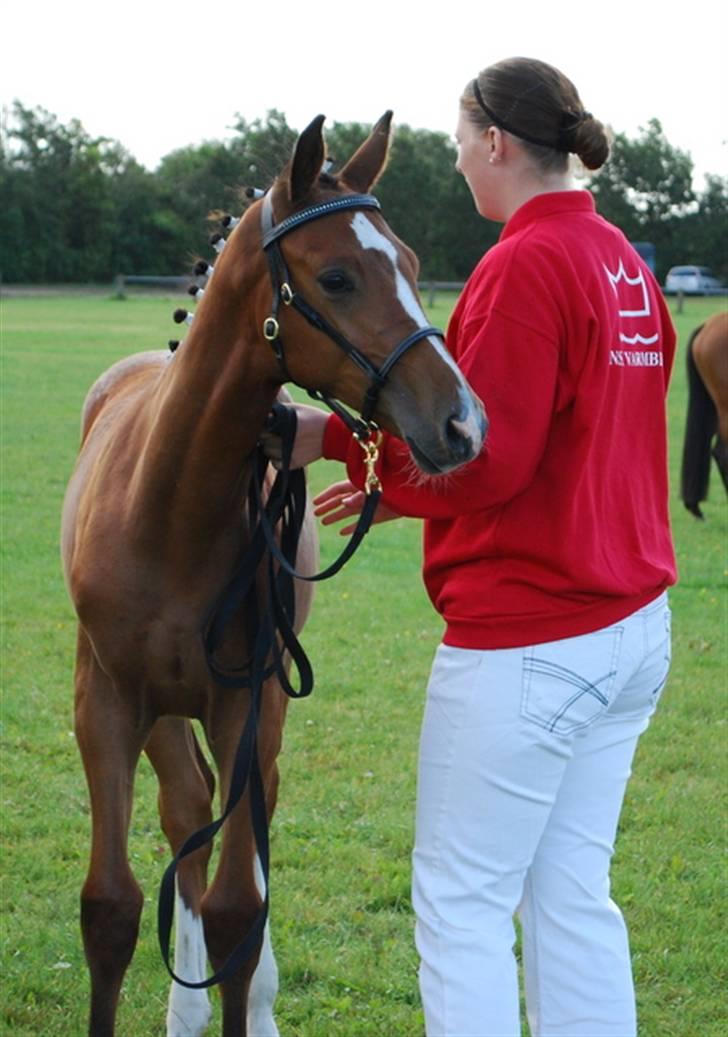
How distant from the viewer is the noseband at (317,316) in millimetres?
2375

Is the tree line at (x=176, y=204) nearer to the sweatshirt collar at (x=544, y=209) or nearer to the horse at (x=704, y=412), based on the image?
the horse at (x=704, y=412)

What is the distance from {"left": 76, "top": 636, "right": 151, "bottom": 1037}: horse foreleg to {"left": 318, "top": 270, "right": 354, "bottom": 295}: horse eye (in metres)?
1.24

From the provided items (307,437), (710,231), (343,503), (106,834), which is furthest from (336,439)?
(710,231)

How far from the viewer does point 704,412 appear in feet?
37.3

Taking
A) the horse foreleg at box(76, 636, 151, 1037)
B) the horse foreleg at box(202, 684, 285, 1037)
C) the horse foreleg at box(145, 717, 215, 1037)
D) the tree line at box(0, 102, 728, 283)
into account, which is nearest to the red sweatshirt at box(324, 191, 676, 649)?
the horse foreleg at box(202, 684, 285, 1037)

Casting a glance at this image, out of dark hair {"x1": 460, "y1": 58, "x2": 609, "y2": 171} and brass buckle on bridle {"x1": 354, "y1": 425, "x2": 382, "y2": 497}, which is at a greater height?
dark hair {"x1": 460, "y1": 58, "x2": 609, "y2": 171}

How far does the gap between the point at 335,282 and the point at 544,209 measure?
15.9 inches

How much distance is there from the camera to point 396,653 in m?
7.06

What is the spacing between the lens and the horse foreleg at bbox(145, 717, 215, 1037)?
3744mm

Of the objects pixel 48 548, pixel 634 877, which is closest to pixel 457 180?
pixel 48 548

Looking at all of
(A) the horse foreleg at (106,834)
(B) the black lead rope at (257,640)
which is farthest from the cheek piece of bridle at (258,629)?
(A) the horse foreleg at (106,834)

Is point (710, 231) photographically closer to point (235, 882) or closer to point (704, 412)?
point (704, 412)

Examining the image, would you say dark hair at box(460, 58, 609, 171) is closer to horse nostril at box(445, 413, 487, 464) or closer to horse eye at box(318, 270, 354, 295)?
horse eye at box(318, 270, 354, 295)

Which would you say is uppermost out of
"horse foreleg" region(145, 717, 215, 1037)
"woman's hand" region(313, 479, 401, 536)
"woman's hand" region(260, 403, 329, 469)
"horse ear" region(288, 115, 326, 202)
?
"horse ear" region(288, 115, 326, 202)
